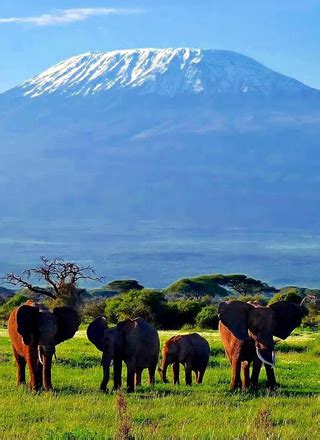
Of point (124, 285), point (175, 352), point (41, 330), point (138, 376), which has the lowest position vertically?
point (124, 285)

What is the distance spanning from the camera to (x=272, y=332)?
16031 mm

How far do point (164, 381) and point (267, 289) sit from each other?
2325 inches

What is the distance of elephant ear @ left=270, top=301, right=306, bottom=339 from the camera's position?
54.3 feet

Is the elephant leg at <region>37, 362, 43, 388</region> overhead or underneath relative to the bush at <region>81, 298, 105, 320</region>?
overhead

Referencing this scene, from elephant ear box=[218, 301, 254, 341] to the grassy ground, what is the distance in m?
1.02

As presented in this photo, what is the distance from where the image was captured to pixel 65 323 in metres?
16.5

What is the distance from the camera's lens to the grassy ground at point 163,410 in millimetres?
11422

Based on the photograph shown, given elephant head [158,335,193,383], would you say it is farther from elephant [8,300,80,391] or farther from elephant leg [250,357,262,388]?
elephant [8,300,80,391]

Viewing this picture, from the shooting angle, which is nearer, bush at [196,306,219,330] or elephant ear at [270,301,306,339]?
elephant ear at [270,301,306,339]

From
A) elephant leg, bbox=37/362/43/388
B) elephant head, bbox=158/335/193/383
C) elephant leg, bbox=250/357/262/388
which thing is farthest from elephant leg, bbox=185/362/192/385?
elephant leg, bbox=37/362/43/388

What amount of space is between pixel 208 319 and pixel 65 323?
24.9 metres

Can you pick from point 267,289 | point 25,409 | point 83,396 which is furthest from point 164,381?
point 267,289

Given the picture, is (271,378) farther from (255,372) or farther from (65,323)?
(65,323)

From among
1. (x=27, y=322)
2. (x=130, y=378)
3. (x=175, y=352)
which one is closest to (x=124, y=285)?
(x=175, y=352)
